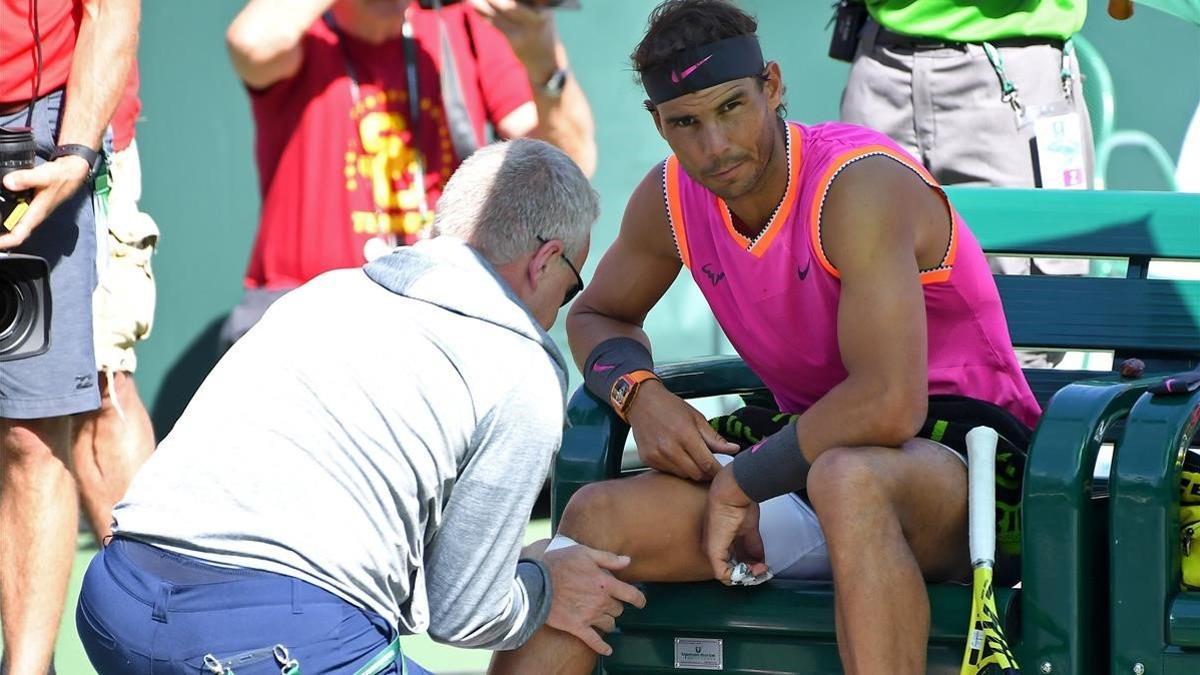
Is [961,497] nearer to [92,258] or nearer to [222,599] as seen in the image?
[222,599]

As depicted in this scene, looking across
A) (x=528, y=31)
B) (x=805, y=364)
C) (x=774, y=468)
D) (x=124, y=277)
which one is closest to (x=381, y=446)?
(x=774, y=468)

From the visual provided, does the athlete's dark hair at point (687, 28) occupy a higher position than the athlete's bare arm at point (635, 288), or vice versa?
the athlete's dark hair at point (687, 28)

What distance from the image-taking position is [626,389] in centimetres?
319

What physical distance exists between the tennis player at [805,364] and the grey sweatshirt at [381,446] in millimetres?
441

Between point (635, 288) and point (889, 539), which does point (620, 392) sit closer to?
point (635, 288)

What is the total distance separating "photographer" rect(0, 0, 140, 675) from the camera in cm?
386

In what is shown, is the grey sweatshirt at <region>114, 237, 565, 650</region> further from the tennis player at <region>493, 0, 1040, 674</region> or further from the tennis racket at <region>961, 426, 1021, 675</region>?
the tennis racket at <region>961, 426, 1021, 675</region>

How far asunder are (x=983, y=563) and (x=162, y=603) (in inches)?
46.9

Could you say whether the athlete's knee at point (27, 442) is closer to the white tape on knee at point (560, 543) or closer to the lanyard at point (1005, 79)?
the white tape on knee at point (560, 543)

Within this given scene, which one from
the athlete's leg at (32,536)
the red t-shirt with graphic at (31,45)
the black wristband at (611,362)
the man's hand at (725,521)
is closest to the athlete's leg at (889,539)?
the man's hand at (725,521)

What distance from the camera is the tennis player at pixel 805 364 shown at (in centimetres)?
277

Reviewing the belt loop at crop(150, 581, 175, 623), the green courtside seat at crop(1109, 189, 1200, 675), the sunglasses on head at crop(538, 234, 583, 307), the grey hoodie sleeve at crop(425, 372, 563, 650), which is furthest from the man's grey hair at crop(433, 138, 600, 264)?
the green courtside seat at crop(1109, 189, 1200, 675)

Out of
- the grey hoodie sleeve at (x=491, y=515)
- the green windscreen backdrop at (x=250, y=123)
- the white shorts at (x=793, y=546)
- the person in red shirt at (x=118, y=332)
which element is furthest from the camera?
the green windscreen backdrop at (x=250, y=123)

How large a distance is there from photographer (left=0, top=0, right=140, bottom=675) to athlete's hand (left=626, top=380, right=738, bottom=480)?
4.64ft
